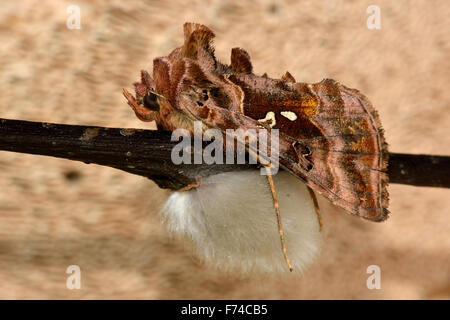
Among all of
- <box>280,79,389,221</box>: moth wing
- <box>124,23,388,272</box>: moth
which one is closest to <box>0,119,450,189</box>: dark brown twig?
<box>124,23,388,272</box>: moth

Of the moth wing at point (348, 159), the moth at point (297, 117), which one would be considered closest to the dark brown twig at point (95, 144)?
the moth at point (297, 117)

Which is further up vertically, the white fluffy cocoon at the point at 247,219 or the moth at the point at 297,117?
the moth at the point at 297,117

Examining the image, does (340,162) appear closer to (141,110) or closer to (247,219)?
(247,219)

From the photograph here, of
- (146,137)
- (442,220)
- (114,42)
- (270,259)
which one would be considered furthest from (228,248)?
(442,220)

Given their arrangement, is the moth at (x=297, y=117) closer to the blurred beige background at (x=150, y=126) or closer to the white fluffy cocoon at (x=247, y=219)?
the white fluffy cocoon at (x=247, y=219)

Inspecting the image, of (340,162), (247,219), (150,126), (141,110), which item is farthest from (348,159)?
(150,126)

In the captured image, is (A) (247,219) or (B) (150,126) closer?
(A) (247,219)
